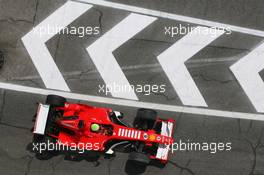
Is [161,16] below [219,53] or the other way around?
the other way around

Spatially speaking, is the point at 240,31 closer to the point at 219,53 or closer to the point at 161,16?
the point at 219,53

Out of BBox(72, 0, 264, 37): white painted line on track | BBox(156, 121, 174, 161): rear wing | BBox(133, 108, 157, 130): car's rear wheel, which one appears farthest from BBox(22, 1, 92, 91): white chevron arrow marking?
BBox(156, 121, 174, 161): rear wing

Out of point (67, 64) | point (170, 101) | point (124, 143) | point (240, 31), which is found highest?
point (240, 31)

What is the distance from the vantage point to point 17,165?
9.96 metres

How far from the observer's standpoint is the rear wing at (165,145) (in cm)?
970

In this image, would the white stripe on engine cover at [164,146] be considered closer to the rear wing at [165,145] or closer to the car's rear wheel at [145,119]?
the rear wing at [165,145]

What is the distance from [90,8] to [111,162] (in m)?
4.17

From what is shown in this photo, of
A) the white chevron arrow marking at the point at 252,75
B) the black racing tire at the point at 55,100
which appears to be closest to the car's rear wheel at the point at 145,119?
the black racing tire at the point at 55,100

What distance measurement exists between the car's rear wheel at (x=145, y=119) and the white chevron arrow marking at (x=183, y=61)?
42.8 inches

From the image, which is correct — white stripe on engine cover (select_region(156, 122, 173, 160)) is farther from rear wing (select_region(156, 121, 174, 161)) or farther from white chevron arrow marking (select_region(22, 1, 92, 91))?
white chevron arrow marking (select_region(22, 1, 92, 91))

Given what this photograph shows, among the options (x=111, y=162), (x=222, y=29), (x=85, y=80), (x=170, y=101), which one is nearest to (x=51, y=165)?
(x=111, y=162)

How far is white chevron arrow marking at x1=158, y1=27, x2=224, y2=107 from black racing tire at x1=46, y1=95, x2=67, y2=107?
282 centimetres
